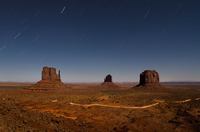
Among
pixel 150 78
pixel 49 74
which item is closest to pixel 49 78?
pixel 49 74

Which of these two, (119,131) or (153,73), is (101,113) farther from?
(153,73)

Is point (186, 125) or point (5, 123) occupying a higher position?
point (5, 123)

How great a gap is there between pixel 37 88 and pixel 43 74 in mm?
13306

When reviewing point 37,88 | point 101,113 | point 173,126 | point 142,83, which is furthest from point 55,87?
point 173,126

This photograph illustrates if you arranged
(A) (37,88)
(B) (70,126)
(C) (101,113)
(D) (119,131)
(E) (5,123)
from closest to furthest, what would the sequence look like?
(E) (5,123) → (B) (70,126) → (D) (119,131) → (C) (101,113) → (A) (37,88)

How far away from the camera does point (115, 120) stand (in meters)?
41.2

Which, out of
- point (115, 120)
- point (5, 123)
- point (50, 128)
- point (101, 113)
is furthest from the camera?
point (101, 113)

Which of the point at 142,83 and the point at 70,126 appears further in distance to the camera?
the point at 142,83

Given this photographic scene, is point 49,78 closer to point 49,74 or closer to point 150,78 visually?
point 49,74

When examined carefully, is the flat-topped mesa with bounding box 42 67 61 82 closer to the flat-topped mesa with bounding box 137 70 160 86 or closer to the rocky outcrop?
the rocky outcrop

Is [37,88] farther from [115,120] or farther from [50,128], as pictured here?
[50,128]

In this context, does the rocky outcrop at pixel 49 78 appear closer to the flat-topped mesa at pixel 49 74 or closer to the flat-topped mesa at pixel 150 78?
the flat-topped mesa at pixel 49 74

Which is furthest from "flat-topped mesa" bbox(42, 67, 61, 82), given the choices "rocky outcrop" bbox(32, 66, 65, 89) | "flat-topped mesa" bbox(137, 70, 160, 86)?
"flat-topped mesa" bbox(137, 70, 160, 86)

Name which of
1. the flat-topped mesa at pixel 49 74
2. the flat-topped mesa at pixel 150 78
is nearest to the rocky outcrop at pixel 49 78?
the flat-topped mesa at pixel 49 74
